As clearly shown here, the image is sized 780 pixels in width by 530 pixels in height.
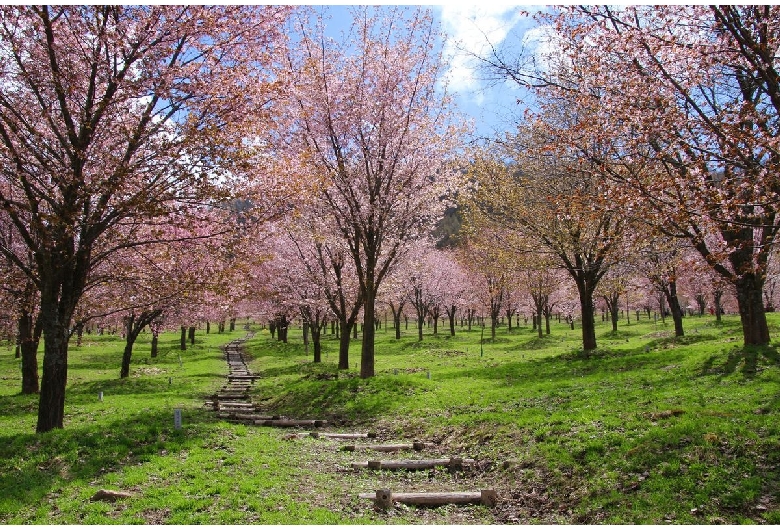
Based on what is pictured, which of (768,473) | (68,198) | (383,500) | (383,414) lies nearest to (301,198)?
(68,198)

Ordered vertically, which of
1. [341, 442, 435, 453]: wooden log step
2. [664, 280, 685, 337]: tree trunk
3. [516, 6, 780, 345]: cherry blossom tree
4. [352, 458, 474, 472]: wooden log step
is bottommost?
[341, 442, 435, 453]: wooden log step

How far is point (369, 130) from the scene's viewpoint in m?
20.3

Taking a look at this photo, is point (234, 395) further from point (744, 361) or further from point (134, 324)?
point (744, 361)

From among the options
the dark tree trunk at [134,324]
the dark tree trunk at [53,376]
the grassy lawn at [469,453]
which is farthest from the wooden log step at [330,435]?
the dark tree trunk at [134,324]

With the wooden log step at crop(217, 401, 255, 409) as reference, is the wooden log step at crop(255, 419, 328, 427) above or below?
above

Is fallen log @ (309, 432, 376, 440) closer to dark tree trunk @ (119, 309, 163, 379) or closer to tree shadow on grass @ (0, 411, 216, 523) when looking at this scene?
tree shadow on grass @ (0, 411, 216, 523)

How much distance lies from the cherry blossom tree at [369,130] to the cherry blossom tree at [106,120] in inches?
273

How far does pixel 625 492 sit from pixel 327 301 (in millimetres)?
20188

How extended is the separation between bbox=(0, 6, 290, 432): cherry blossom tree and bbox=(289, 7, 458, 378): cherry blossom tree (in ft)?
22.8

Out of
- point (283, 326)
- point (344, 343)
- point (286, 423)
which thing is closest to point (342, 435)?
point (286, 423)

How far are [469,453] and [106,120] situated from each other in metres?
11.4

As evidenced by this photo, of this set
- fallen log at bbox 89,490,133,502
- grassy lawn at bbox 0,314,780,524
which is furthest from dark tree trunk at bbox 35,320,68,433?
fallen log at bbox 89,490,133,502

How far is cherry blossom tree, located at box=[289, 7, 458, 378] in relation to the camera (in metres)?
20.0

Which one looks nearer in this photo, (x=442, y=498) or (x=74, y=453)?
(x=442, y=498)
